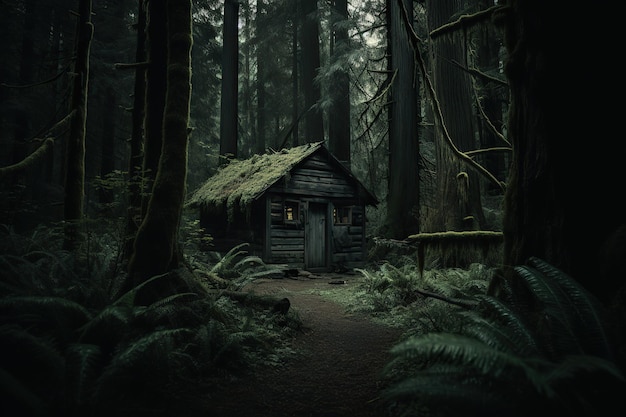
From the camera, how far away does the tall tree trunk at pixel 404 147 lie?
509 inches

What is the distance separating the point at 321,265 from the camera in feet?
51.9

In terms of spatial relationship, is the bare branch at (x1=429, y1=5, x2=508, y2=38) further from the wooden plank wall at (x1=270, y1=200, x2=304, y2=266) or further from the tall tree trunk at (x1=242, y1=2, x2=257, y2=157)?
the tall tree trunk at (x1=242, y1=2, x2=257, y2=157)

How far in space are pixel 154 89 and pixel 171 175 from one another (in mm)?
1855

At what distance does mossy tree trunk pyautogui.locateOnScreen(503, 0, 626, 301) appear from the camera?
9.30 ft

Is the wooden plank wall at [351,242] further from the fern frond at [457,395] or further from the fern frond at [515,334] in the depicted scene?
the fern frond at [457,395]

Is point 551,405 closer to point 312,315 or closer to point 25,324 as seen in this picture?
point 25,324

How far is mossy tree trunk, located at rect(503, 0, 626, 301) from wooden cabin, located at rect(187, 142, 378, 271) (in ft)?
35.4

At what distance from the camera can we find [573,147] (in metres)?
2.99

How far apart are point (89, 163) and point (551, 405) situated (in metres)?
23.2

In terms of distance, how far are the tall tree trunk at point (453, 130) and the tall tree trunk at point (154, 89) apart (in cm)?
602

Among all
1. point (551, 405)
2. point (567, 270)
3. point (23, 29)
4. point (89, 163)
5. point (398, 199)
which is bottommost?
point (551, 405)

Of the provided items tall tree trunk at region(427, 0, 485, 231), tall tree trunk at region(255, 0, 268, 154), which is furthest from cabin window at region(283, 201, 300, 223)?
tall tree trunk at region(255, 0, 268, 154)

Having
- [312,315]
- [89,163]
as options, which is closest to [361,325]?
[312,315]

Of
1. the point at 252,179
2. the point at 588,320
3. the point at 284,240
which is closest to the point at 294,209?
the point at 284,240
